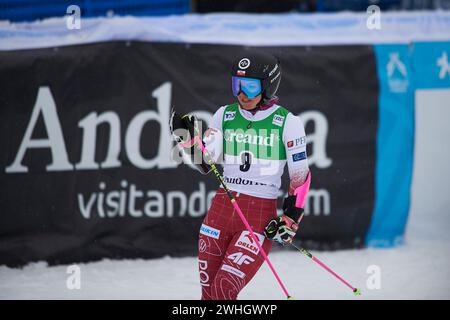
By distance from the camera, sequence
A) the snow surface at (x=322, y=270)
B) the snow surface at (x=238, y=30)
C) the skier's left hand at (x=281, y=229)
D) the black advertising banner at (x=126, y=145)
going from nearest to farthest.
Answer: the skier's left hand at (x=281, y=229)
the snow surface at (x=322, y=270)
the black advertising banner at (x=126, y=145)
the snow surface at (x=238, y=30)

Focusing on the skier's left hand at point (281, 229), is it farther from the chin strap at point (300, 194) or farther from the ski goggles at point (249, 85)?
the ski goggles at point (249, 85)

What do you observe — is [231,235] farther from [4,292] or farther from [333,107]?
[333,107]

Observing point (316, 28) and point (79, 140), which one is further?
point (316, 28)

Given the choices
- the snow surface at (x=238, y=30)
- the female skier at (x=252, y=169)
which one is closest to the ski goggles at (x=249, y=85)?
the female skier at (x=252, y=169)

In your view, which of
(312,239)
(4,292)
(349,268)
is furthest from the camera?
(312,239)

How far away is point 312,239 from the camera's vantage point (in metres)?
9.02

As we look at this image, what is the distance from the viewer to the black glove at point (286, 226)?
5.22m

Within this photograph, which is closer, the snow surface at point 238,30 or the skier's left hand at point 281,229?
the skier's left hand at point 281,229

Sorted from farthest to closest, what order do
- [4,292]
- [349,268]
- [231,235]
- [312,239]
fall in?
[312,239] → [349,268] → [4,292] → [231,235]

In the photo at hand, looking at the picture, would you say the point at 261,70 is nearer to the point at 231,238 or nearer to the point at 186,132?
the point at 186,132

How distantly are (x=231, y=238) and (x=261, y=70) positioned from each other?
1189 millimetres

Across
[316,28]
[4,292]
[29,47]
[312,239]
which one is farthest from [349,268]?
[29,47]

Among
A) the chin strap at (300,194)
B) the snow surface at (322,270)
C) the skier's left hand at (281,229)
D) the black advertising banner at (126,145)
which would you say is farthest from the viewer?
the black advertising banner at (126,145)

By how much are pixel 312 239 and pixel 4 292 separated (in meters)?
3.54
